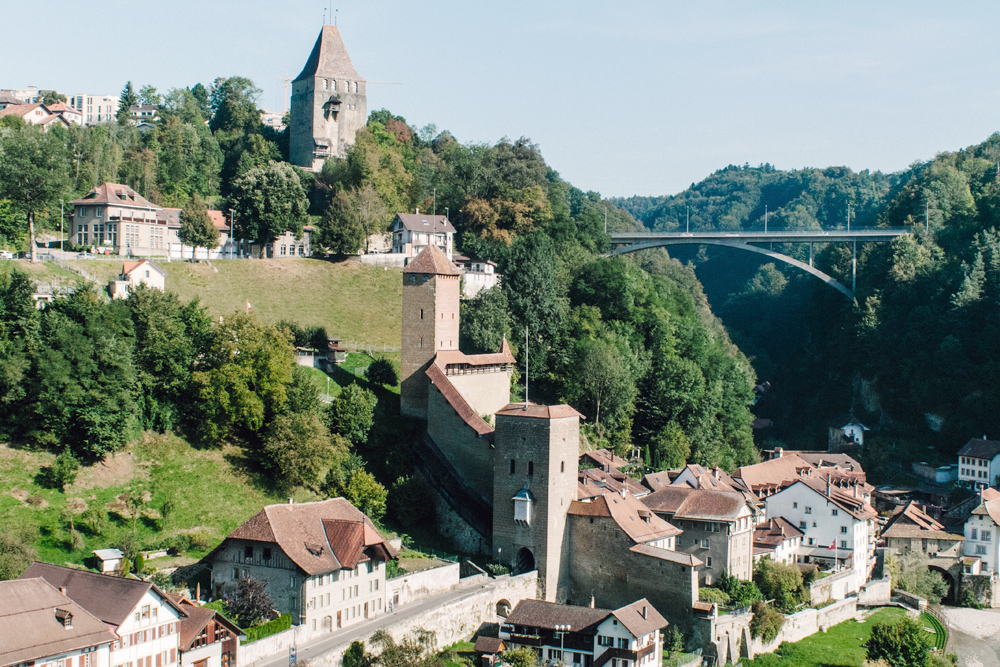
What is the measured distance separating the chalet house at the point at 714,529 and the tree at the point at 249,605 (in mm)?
19050

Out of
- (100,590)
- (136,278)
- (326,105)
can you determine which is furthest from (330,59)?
(100,590)

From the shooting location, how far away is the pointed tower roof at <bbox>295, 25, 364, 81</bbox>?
83500 mm

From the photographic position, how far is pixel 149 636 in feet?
100

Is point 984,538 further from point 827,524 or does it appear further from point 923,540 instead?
point 827,524

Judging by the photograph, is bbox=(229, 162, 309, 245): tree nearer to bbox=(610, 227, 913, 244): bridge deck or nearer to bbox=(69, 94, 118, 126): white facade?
bbox=(610, 227, 913, 244): bridge deck

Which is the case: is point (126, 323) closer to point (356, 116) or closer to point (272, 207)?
→ point (272, 207)

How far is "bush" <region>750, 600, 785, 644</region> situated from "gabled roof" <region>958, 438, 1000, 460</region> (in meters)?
30.2

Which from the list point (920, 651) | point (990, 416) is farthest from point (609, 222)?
point (920, 651)

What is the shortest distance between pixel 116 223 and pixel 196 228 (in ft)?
14.2

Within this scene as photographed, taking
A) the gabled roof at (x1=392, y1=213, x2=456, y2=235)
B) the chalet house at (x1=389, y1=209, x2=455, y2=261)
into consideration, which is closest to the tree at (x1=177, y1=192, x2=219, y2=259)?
the chalet house at (x1=389, y1=209, x2=455, y2=261)

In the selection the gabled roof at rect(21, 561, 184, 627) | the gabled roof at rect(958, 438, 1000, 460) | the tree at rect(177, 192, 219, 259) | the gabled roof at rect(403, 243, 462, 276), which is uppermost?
the tree at rect(177, 192, 219, 259)

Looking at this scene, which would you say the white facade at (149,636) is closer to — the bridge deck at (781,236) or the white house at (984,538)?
the white house at (984,538)

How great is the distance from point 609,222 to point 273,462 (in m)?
76.7

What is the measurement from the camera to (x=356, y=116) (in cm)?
8488
